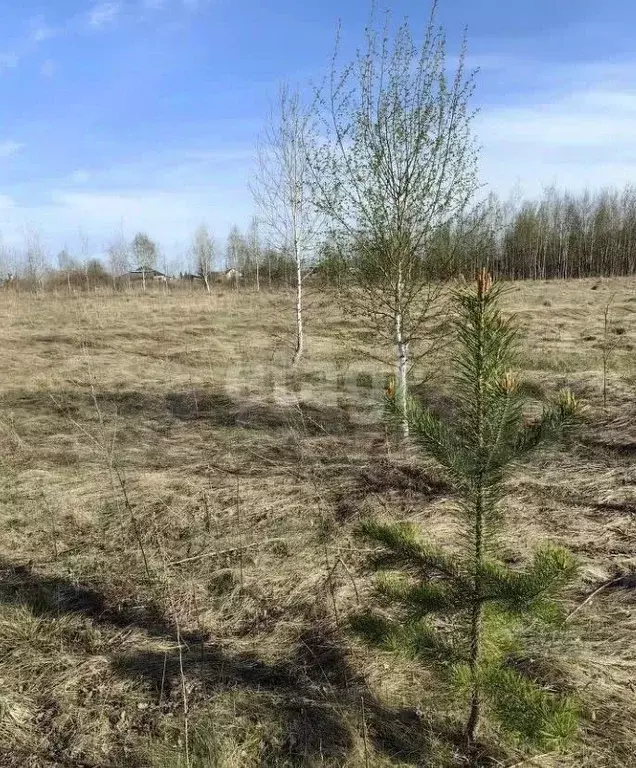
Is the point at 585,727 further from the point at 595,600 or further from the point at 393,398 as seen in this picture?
the point at 393,398

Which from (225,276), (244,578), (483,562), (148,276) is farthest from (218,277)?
(483,562)

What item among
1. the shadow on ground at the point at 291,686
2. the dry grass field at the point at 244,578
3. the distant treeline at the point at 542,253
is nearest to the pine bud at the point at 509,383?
the dry grass field at the point at 244,578

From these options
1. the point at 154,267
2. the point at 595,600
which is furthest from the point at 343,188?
the point at 154,267

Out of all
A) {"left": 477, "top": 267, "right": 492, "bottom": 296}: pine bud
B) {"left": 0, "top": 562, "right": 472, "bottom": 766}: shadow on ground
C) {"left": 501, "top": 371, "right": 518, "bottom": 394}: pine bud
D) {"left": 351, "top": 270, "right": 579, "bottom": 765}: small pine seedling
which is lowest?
{"left": 0, "top": 562, "right": 472, "bottom": 766}: shadow on ground

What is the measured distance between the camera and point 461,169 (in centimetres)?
650

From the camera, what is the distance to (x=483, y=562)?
2.05 meters

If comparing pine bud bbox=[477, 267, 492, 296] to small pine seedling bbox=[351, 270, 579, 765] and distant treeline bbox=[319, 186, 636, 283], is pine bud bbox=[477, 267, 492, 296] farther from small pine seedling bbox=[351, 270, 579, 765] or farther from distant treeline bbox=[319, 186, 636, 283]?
distant treeline bbox=[319, 186, 636, 283]

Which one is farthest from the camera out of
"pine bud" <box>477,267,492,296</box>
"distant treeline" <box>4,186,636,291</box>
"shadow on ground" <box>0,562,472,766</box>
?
"distant treeline" <box>4,186,636,291</box>

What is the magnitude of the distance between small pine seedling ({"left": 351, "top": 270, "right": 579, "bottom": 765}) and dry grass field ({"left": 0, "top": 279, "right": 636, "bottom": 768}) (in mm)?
507

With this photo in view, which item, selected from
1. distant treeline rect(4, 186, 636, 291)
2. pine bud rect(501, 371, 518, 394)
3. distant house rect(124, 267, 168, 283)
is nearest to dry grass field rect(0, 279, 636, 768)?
pine bud rect(501, 371, 518, 394)

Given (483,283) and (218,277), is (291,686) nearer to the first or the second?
(483,283)

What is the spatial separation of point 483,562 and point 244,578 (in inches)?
87.4

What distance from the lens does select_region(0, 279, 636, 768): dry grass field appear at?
2490mm

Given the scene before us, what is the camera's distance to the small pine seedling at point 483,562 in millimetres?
1792
